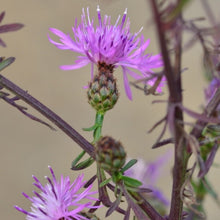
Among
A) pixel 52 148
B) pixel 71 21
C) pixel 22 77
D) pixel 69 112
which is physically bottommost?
pixel 52 148

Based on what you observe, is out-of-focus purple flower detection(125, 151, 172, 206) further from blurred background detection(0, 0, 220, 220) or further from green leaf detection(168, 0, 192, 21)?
blurred background detection(0, 0, 220, 220)

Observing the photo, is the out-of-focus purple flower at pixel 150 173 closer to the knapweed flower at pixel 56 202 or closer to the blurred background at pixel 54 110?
the knapweed flower at pixel 56 202

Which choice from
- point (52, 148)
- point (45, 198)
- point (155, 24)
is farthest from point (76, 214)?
point (52, 148)

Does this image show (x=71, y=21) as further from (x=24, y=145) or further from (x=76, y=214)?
(x=76, y=214)

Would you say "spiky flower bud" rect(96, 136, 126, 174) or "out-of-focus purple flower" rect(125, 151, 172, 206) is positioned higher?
"spiky flower bud" rect(96, 136, 126, 174)

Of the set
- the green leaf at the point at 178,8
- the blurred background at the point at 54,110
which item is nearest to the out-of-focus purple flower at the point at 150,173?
the green leaf at the point at 178,8

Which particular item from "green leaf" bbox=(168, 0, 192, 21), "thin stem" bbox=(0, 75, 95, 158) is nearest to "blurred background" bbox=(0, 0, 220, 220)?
"thin stem" bbox=(0, 75, 95, 158)
